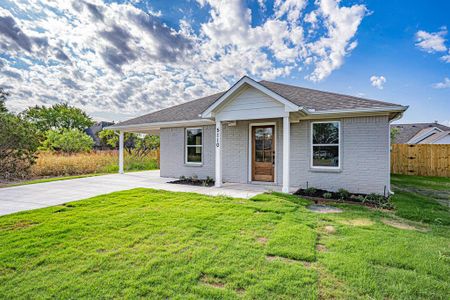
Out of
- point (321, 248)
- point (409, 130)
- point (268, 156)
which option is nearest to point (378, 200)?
point (268, 156)

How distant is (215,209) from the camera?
5.17m

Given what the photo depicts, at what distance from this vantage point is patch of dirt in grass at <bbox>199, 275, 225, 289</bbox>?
93.8 inches

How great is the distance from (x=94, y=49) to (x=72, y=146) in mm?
9838

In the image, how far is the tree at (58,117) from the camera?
120ft

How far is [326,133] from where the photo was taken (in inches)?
304

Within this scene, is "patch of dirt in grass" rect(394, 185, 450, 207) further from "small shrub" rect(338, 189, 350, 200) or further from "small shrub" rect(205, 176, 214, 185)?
"small shrub" rect(205, 176, 214, 185)

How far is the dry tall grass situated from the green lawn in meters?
8.68

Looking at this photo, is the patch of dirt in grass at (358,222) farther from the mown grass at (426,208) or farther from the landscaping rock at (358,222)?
the mown grass at (426,208)

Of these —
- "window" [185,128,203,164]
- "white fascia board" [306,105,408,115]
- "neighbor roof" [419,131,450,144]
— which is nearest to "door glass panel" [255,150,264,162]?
"white fascia board" [306,105,408,115]

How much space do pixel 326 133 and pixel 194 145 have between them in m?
5.88

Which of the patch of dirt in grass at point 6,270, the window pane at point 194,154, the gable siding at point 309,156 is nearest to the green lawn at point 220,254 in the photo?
the patch of dirt in grass at point 6,270

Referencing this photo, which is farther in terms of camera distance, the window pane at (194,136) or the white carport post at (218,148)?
the window pane at (194,136)

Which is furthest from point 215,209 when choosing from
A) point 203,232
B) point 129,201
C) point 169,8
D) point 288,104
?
point 169,8

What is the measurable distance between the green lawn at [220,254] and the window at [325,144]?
2812mm
